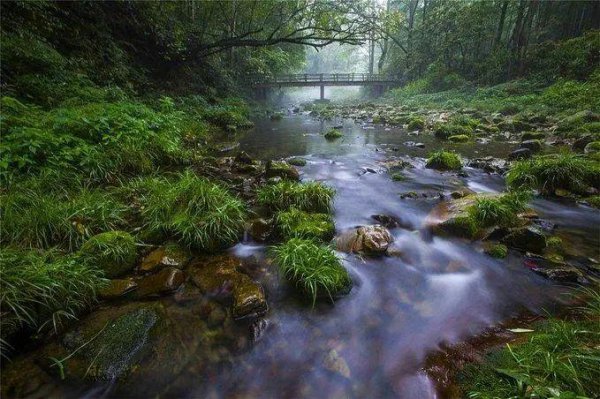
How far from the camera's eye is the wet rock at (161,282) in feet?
10.3

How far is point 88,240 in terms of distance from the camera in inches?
129

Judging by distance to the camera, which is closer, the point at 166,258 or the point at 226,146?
the point at 166,258

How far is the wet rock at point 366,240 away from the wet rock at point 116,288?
2.47m

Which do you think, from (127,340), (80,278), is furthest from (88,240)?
(127,340)

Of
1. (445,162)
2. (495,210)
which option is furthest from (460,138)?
(495,210)

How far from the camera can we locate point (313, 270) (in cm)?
331

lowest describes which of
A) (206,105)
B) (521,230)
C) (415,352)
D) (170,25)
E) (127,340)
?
(415,352)

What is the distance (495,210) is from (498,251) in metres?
0.78

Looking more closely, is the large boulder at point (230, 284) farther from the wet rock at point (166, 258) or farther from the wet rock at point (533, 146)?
the wet rock at point (533, 146)

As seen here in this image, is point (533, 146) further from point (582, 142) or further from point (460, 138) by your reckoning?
point (460, 138)

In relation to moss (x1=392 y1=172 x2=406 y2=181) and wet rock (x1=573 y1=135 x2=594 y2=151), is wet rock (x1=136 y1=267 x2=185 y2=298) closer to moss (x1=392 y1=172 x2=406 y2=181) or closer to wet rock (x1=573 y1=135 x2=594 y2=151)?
moss (x1=392 y1=172 x2=406 y2=181)

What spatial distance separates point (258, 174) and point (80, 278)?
4.05 m

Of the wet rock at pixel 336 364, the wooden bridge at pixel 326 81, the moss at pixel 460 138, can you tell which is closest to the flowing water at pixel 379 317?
the wet rock at pixel 336 364

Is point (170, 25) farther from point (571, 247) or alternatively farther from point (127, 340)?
point (571, 247)
